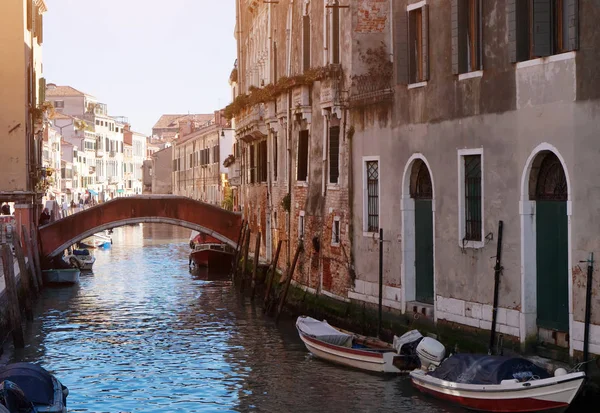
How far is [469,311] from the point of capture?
15.7 m

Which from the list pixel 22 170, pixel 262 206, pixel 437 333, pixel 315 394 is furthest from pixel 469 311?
pixel 22 170

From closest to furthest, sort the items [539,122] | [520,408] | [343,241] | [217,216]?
[520,408]
[539,122]
[343,241]
[217,216]

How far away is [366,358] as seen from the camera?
16406 mm

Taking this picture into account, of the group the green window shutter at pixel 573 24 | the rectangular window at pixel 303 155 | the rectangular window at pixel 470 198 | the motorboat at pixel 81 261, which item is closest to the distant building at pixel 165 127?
the motorboat at pixel 81 261

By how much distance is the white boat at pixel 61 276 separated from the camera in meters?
31.6

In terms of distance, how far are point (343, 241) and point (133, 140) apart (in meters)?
85.0

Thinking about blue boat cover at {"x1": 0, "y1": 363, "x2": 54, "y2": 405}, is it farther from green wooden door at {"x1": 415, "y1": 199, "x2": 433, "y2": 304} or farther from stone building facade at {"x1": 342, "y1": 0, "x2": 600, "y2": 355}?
green wooden door at {"x1": 415, "y1": 199, "x2": 433, "y2": 304}

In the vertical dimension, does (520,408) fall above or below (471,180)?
below

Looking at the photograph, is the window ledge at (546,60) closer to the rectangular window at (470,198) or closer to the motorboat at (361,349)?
the rectangular window at (470,198)

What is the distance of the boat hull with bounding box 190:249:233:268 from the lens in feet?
118

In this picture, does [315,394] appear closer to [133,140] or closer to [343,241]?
[343,241]

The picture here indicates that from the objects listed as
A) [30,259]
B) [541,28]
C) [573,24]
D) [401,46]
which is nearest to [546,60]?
[541,28]

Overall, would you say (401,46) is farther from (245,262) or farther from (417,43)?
(245,262)

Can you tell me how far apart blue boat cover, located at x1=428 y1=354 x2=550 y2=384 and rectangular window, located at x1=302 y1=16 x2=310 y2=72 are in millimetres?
11612
